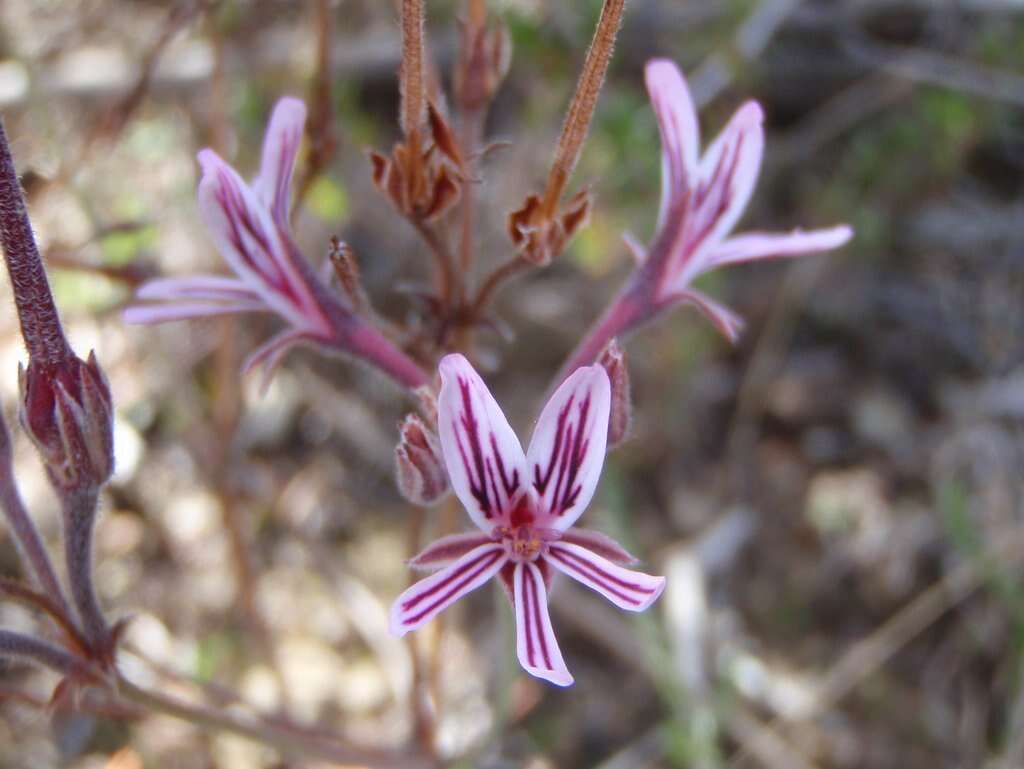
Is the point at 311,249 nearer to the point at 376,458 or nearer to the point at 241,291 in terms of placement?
the point at 376,458

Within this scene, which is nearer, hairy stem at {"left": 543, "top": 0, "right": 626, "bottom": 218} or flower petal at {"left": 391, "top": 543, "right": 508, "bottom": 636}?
flower petal at {"left": 391, "top": 543, "right": 508, "bottom": 636}

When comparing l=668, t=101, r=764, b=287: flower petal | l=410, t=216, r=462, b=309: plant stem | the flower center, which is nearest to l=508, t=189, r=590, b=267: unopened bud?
l=410, t=216, r=462, b=309: plant stem

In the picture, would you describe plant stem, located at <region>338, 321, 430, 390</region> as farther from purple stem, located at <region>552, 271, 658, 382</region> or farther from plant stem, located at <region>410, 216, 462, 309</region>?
purple stem, located at <region>552, 271, 658, 382</region>

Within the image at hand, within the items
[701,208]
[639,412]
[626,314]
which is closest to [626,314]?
[626,314]

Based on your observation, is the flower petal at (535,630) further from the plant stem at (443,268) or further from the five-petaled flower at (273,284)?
the plant stem at (443,268)

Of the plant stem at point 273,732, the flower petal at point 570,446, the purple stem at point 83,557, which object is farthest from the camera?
the plant stem at point 273,732

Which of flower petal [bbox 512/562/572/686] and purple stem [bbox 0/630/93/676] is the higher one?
purple stem [bbox 0/630/93/676]

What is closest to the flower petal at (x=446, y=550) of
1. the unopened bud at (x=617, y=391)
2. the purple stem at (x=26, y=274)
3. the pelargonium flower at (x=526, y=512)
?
the pelargonium flower at (x=526, y=512)

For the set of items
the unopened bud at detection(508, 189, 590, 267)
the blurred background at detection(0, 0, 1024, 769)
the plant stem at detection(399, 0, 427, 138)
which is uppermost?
the plant stem at detection(399, 0, 427, 138)
